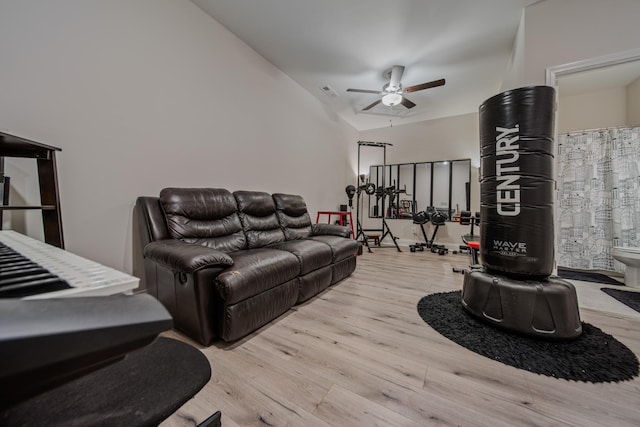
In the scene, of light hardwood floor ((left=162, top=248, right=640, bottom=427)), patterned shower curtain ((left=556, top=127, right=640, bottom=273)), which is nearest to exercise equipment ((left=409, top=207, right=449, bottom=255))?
patterned shower curtain ((left=556, top=127, right=640, bottom=273))

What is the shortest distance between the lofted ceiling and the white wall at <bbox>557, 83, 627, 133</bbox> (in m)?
1.01

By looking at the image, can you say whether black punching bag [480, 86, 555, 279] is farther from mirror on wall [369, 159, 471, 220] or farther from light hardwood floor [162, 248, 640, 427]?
mirror on wall [369, 159, 471, 220]

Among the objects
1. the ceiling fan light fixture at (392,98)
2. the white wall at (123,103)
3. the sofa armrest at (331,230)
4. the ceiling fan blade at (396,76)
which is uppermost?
the ceiling fan blade at (396,76)

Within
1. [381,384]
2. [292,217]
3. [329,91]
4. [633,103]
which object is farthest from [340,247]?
[633,103]

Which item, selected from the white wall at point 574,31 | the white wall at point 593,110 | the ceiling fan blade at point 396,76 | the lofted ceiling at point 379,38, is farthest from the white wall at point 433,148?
the white wall at point 574,31

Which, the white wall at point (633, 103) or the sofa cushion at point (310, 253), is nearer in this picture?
the sofa cushion at point (310, 253)

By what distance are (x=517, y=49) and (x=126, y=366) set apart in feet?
13.1

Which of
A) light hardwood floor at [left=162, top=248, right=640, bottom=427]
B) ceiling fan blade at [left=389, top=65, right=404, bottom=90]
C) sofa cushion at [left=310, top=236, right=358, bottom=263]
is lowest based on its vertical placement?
light hardwood floor at [left=162, top=248, right=640, bottom=427]

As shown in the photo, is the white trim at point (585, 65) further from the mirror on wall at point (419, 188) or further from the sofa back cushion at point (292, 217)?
the mirror on wall at point (419, 188)

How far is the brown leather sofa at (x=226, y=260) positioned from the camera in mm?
1493

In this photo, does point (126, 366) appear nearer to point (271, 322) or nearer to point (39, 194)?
point (271, 322)

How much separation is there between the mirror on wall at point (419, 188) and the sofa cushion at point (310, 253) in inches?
118

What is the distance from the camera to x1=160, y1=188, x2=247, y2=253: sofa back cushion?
2004 millimetres

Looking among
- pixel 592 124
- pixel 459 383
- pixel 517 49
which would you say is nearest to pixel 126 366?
pixel 459 383
